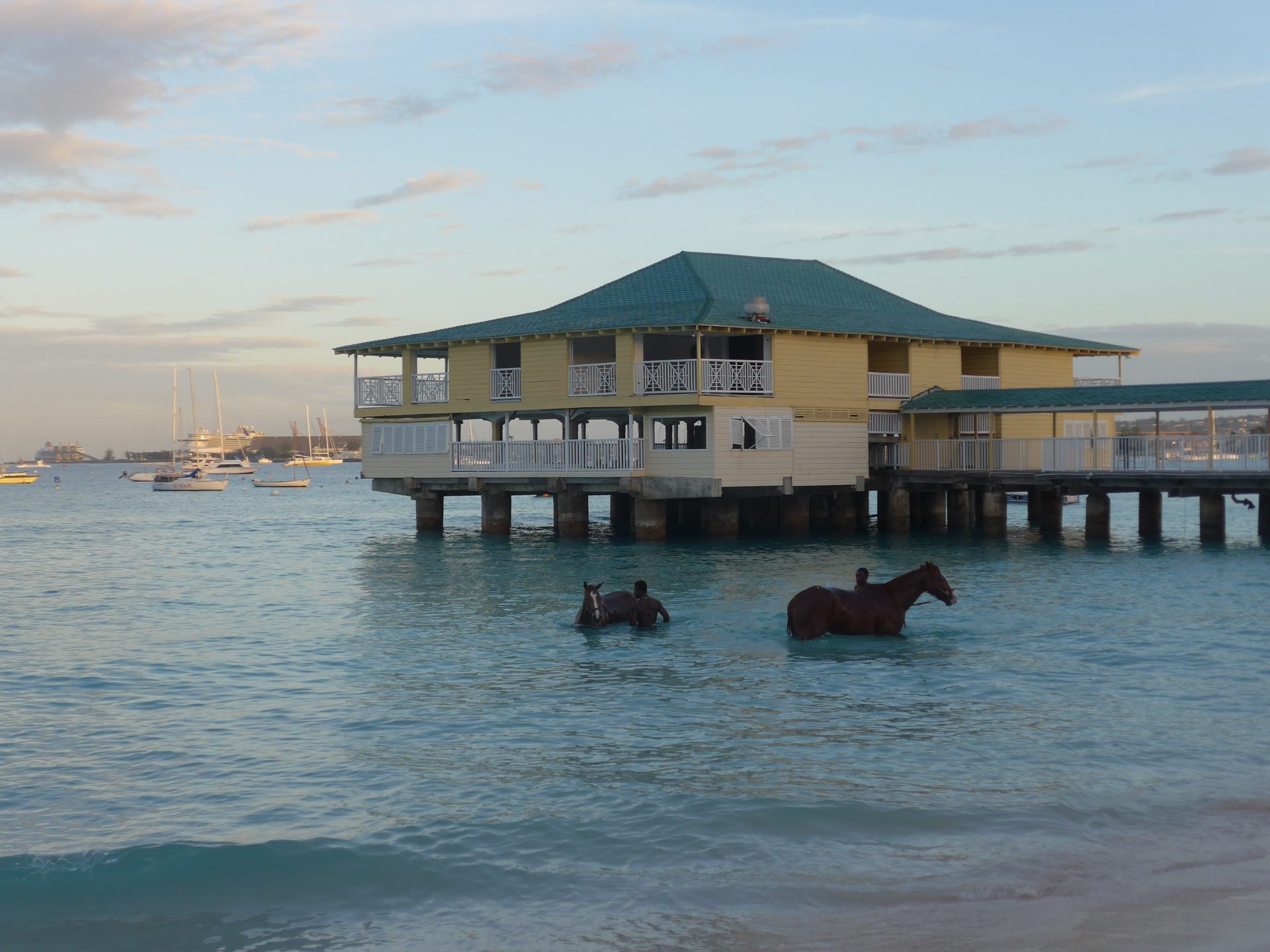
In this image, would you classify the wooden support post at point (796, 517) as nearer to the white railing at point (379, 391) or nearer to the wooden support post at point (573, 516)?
the wooden support post at point (573, 516)

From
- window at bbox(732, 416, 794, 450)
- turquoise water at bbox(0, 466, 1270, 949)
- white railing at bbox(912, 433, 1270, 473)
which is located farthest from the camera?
window at bbox(732, 416, 794, 450)

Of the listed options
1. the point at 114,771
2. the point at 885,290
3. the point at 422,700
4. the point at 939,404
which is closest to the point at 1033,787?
the point at 422,700

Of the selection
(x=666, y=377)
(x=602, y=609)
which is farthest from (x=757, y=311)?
(x=602, y=609)

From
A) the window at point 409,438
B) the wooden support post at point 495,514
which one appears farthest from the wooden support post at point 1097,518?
the window at point 409,438

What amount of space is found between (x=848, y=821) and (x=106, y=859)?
682 centimetres

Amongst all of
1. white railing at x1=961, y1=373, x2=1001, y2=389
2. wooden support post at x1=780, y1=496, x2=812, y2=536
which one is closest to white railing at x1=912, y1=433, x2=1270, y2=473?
white railing at x1=961, y1=373, x2=1001, y2=389

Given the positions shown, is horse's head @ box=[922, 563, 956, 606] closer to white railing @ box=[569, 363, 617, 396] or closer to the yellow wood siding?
the yellow wood siding

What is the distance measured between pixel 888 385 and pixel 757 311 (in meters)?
8.20

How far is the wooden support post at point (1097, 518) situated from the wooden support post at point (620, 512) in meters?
19.1

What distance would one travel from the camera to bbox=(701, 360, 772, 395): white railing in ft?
151

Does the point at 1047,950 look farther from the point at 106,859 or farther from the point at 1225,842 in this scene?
the point at 106,859

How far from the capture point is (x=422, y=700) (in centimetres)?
1855

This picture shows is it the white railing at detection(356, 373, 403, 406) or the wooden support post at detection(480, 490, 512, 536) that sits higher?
the white railing at detection(356, 373, 403, 406)

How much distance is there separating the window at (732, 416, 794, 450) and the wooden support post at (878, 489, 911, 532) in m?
6.33
